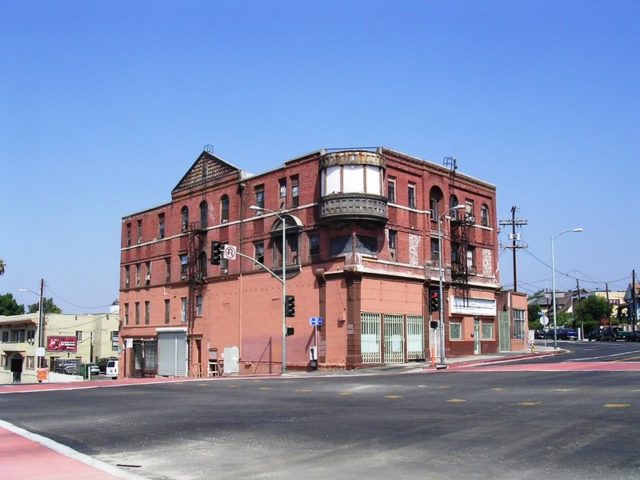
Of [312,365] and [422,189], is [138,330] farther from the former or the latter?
[422,189]

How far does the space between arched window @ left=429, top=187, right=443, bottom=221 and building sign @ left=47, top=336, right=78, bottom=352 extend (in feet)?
177

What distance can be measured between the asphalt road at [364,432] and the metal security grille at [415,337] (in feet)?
72.3

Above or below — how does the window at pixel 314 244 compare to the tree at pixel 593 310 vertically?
above

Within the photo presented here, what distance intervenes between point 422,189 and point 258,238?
11.9 metres

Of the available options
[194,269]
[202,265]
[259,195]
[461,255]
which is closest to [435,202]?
[461,255]

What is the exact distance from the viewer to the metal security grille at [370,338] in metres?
42.0

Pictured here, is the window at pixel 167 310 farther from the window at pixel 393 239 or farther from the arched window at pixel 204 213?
the window at pixel 393 239

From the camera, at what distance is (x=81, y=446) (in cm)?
1200

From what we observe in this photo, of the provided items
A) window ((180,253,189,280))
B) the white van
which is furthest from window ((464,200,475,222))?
the white van

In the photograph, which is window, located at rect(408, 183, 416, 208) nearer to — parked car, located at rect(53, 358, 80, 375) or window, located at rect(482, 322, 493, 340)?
window, located at rect(482, 322, 493, 340)

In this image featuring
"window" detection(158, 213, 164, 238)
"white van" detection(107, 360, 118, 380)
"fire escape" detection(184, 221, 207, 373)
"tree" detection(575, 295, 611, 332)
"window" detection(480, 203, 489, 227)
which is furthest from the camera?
"tree" detection(575, 295, 611, 332)

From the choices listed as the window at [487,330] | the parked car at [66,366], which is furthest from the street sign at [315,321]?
the parked car at [66,366]

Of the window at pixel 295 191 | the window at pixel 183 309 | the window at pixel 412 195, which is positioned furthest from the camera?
the window at pixel 183 309

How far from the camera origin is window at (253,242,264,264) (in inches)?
1919
